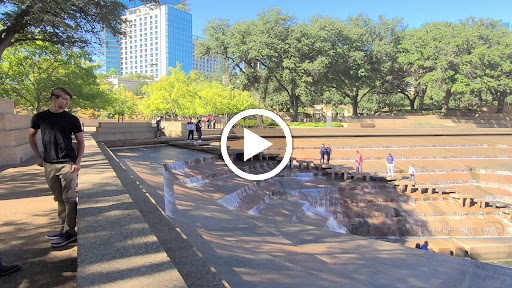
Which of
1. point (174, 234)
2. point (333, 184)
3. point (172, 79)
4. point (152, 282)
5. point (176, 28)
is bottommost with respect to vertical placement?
point (333, 184)

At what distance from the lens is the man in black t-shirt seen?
12.1 feet

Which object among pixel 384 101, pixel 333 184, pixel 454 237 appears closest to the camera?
pixel 454 237

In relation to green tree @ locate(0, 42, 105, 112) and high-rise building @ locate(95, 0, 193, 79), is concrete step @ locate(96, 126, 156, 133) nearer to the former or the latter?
green tree @ locate(0, 42, 105, 112)

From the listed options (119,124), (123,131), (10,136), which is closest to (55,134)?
(10,136)

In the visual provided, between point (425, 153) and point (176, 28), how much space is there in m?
185

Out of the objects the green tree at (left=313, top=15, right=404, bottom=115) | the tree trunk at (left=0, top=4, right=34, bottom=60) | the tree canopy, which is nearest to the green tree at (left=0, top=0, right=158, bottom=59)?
the tree trunk at (left=0, top=4, right=34, bottom=60)

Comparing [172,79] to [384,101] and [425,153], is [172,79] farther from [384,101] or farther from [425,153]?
[384,101]

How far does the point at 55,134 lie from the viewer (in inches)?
146

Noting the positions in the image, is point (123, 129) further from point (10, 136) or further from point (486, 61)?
point (486, 61)

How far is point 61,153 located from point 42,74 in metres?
22.4

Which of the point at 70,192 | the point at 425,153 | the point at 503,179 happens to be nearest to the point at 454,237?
the point at 503,179

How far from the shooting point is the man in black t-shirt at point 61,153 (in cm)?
370

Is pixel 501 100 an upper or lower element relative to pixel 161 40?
lower

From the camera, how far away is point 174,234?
417 cm
